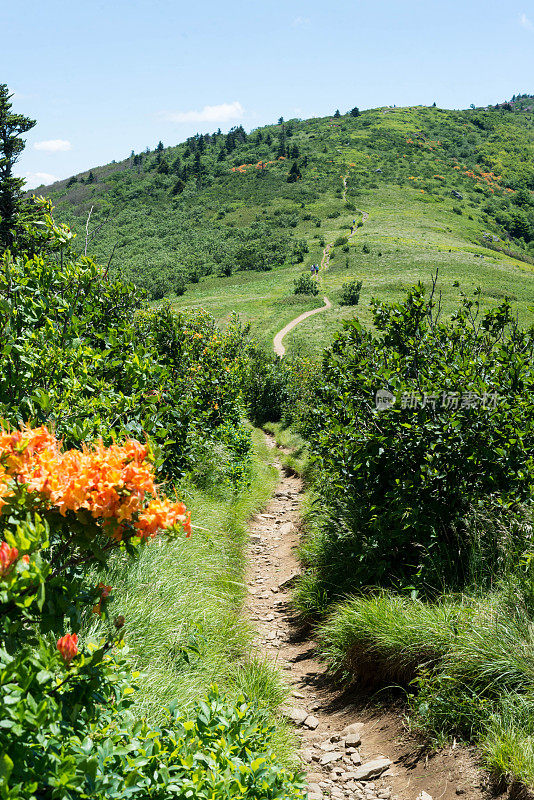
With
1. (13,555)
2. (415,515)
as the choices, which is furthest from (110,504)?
(415,515)

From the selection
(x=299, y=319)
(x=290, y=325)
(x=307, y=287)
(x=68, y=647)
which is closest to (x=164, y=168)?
(x=307, y=287)

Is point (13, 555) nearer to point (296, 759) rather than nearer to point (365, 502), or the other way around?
point (296, 759)

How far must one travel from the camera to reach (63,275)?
14.6ft

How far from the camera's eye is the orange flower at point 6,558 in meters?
1.42

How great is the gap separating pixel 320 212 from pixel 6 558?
248 feet

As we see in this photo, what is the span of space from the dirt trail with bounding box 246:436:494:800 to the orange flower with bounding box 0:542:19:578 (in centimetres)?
259

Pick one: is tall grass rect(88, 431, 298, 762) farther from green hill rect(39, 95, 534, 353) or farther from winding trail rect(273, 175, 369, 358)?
green hill rect(39, 95, 534, 353)

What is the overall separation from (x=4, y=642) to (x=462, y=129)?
453ft

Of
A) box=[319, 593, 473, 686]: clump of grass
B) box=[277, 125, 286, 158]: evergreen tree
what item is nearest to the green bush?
box=[319, 593, 473, 686]: clump of grass

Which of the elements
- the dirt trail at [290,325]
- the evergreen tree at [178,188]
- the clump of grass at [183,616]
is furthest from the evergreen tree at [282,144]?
the clump of grass at [183,616]

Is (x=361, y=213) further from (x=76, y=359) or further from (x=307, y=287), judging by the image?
(x=76, y=359)

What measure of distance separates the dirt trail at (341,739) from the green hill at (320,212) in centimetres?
2413

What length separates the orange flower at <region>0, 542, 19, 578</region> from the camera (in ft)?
4.67

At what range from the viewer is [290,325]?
36875mm
